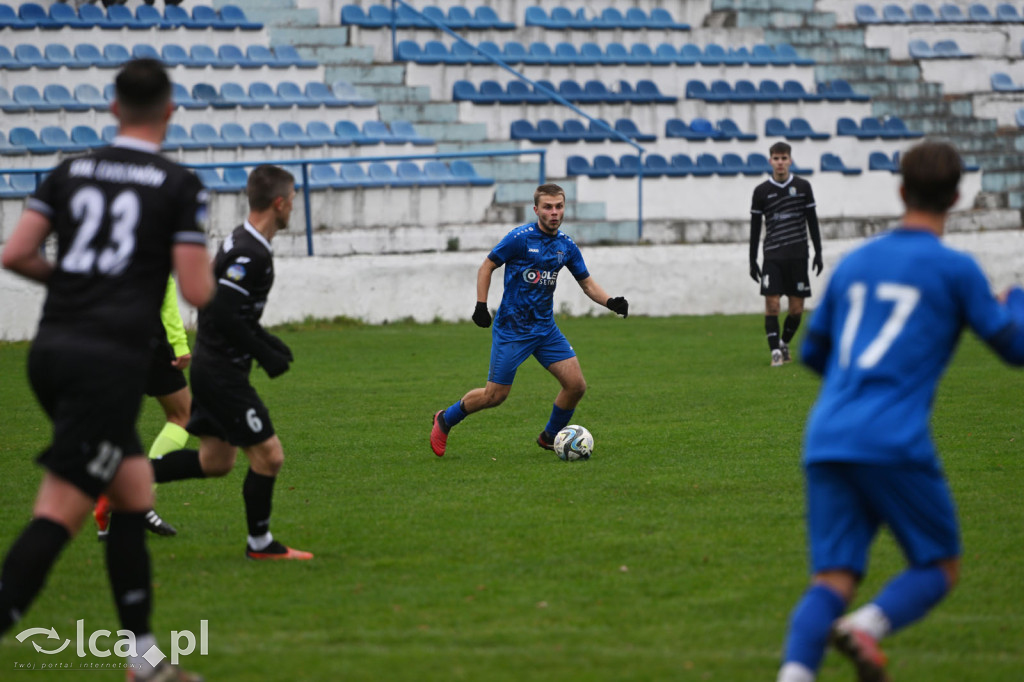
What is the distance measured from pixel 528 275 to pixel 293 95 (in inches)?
516

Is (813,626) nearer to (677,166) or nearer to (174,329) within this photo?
(174,329)

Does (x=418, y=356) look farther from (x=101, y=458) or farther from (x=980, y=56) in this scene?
(x=980, y=56)

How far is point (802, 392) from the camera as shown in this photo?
10977 millimetres

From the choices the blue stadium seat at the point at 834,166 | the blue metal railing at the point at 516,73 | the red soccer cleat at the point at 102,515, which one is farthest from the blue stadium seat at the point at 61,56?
the red soccer cleat at the point at 102,515

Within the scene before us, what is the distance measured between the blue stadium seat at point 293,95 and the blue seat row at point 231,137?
1.63ft

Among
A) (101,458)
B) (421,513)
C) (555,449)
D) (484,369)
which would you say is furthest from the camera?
(484,369)

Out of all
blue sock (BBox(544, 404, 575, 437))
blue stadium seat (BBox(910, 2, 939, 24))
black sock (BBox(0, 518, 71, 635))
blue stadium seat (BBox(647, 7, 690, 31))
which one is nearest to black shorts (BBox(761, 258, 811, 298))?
blue sock (BBox(544, 404, 575, 437))

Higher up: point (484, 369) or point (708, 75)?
point (708, 75)

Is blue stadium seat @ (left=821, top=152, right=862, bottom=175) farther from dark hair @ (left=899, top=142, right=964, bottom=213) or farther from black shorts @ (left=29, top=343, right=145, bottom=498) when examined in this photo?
black shorts @ (left=29, top=343, right=145, bottom=498)

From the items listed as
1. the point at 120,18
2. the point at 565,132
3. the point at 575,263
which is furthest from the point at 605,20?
the point at 575,263

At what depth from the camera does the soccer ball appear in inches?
323

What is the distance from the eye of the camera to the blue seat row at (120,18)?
798 inches

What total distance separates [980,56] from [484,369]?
17.5m

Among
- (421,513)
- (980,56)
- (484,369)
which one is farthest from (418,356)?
(980,56)
